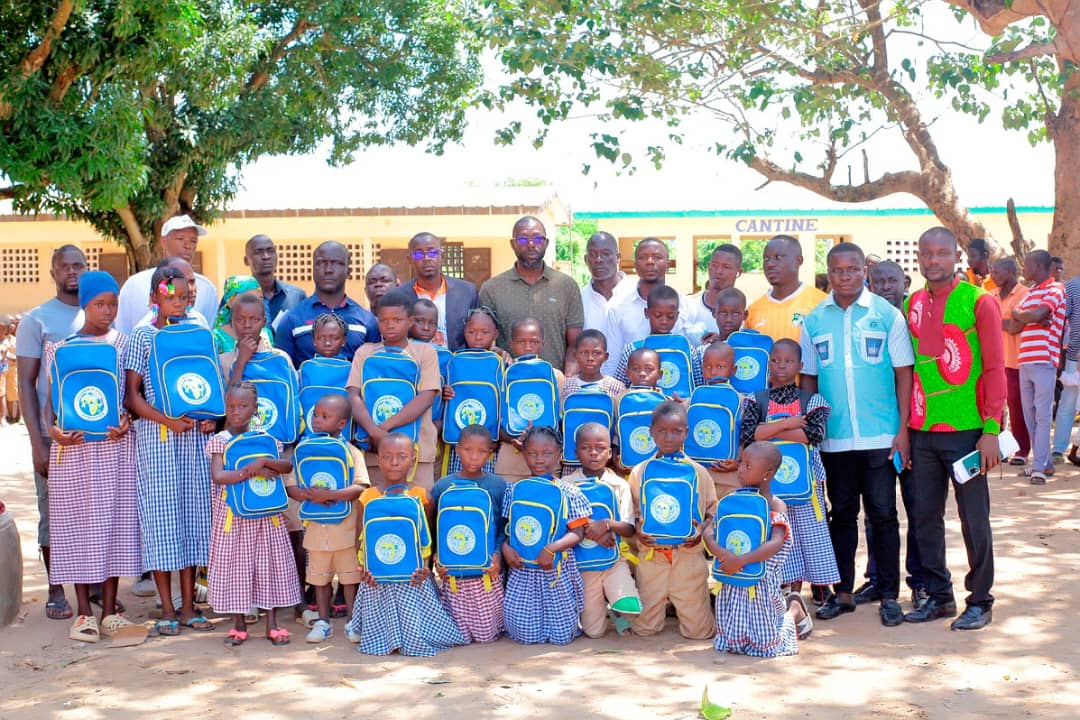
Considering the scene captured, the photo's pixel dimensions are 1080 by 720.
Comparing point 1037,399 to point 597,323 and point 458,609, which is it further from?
point 458,609

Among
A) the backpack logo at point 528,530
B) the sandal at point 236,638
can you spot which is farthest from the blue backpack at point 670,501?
the sandal at point 236,638

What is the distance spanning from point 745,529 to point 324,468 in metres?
1.89

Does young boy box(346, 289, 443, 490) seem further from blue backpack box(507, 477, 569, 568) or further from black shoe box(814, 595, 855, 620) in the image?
black shoe box(814, 595, 855, 620)

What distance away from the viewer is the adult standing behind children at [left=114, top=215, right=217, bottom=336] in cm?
588

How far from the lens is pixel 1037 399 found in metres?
8.85

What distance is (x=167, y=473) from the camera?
5.13 metres

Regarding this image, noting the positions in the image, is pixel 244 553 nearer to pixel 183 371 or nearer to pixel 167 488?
pixel 167 488

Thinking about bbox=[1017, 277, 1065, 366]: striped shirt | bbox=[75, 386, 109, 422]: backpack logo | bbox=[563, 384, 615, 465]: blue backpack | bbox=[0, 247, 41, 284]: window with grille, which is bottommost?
bbox=[563, 384, 615, 465]: blue backpack

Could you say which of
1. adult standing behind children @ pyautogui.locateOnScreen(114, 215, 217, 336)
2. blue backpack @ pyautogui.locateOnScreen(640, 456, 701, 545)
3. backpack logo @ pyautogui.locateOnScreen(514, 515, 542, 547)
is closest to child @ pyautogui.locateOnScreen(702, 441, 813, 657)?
→ blue backpack @ pyautogui.locateOnScreen(640, 456, 701, 545)

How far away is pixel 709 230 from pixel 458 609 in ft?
64.3

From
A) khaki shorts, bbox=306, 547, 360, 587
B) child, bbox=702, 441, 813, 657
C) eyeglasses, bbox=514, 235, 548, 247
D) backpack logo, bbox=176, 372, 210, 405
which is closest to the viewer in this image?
child, bbox=702, 441, 813, 657

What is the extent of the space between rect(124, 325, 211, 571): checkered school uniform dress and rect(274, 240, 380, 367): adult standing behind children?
2.47 feet

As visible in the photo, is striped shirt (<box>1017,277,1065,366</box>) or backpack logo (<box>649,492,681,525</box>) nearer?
backpack logo (<box>649,492,681,525</box>)

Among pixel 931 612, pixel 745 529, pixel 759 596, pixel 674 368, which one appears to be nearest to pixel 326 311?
pixel 674 368
